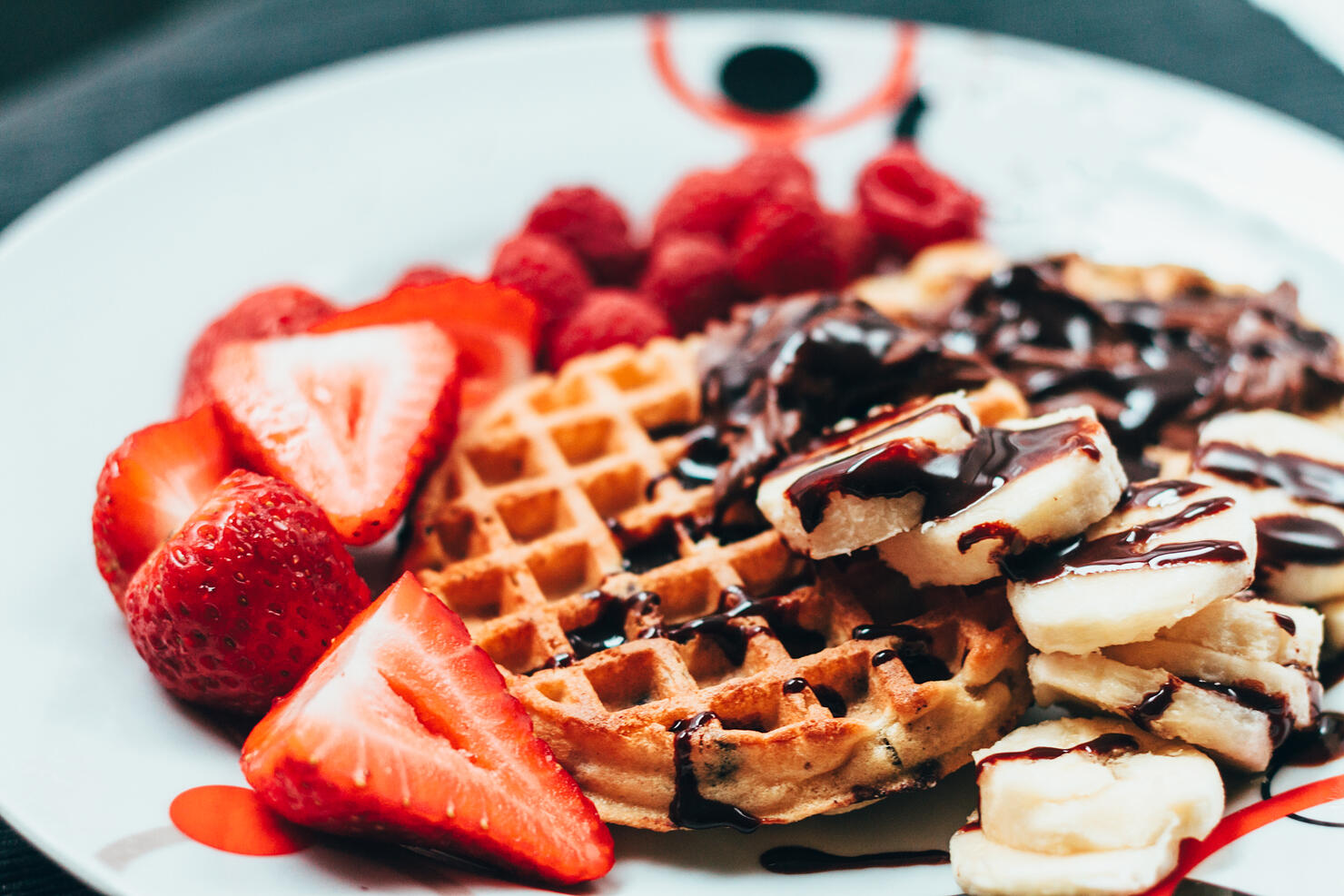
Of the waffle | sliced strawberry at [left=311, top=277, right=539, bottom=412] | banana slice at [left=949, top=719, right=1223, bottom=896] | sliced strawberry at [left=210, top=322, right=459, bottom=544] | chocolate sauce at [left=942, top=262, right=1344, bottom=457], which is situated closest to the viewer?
banana slice at [left=949, top=719, right=1223, bottom=896]

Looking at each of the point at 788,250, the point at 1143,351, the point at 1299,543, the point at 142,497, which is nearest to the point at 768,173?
the point at 788,250

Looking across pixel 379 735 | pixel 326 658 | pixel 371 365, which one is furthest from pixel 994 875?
pixel 371 365

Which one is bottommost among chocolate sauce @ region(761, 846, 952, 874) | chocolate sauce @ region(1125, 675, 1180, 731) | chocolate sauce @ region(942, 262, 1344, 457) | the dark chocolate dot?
chocolate sauce @ region(761, 846, 952, 874)

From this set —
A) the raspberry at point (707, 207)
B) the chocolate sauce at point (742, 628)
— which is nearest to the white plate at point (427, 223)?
the chocolate sauce at point (742, 628)

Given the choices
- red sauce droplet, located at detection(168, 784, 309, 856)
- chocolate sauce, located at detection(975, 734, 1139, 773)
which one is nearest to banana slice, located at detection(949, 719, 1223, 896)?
chocolate sauce, located at detection(975, 734, 1139, 773)

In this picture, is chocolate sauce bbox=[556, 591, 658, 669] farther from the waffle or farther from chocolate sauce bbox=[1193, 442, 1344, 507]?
chocolate sauce bbox=[1193, 442, 1344, 507]

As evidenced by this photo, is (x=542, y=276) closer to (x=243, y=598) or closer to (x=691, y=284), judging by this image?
(x=691, y=284)
